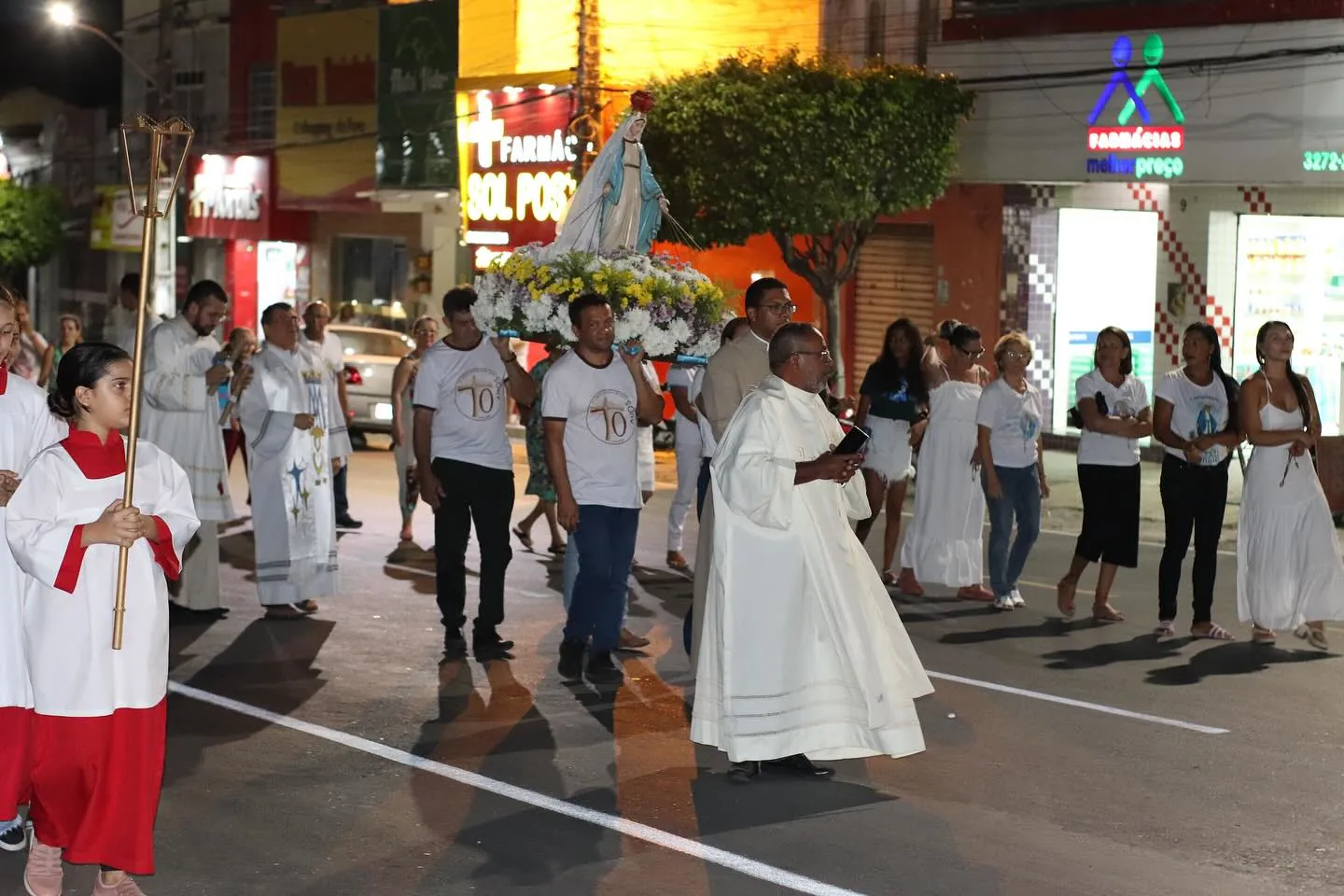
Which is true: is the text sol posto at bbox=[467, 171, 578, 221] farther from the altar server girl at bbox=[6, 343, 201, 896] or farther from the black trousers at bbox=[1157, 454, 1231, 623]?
the altar server girl at bbox=[6, 343, 201, 896]

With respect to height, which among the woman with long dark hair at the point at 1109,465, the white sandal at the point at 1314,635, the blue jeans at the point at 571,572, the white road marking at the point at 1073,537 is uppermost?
the woman with long dark hair at the point at 1109,465

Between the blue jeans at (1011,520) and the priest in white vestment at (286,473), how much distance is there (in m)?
4.21

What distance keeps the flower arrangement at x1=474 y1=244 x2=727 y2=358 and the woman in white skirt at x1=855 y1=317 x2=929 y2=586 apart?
107 inches

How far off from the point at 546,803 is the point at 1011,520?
5.67m

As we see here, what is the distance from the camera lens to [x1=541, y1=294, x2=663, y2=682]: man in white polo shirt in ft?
32.4

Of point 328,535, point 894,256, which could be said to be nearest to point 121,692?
point 328,535

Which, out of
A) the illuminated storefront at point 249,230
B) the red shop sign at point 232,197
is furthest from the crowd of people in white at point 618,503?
the red shop sign at point 232,197

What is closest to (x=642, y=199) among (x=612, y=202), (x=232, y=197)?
(x=612, y=202)

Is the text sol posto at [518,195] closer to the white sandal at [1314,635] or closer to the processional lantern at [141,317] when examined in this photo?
the white sandal at [1314,635]

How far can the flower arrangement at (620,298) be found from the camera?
1012cm

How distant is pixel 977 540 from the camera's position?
42.5 feet

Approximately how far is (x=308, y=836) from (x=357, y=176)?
30.1 metres

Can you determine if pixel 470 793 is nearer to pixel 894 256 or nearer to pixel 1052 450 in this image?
pixel 1052 450

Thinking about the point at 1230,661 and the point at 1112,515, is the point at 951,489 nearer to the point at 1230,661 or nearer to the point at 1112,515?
the point at 1112,515
